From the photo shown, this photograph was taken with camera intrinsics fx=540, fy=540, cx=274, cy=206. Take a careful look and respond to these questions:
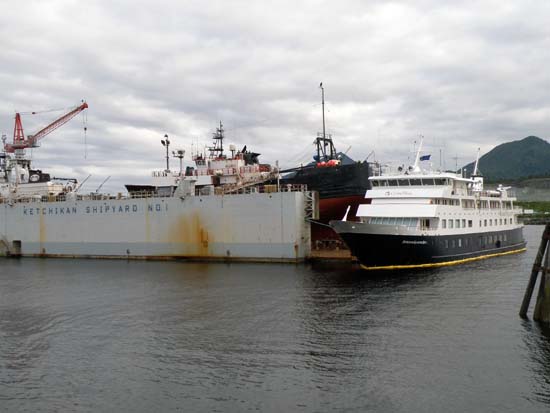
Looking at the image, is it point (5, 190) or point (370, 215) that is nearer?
point (370, 215)

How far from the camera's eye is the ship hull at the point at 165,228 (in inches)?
1545

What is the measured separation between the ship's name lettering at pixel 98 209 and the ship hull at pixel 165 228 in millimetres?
81

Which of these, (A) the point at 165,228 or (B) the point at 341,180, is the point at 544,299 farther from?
(A) the point at 165,228

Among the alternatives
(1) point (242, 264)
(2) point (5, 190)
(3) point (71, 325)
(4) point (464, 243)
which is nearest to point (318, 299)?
(3) point (71, 325)

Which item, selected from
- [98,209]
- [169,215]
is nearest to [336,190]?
[169,215]

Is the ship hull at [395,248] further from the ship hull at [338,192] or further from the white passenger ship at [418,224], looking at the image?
the ship hull at [338,192]

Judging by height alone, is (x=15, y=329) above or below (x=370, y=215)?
below

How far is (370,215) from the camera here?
3572cm

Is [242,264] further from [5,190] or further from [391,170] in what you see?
[5,190]

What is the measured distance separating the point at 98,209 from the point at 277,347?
33.7m

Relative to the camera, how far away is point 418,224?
3441cm

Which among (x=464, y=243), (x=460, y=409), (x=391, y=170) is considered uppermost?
(x=391, y=170)

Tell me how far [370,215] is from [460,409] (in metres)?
23.3

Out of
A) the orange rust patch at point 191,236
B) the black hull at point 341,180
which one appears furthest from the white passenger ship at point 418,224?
the orange rust patch at point 191,236
